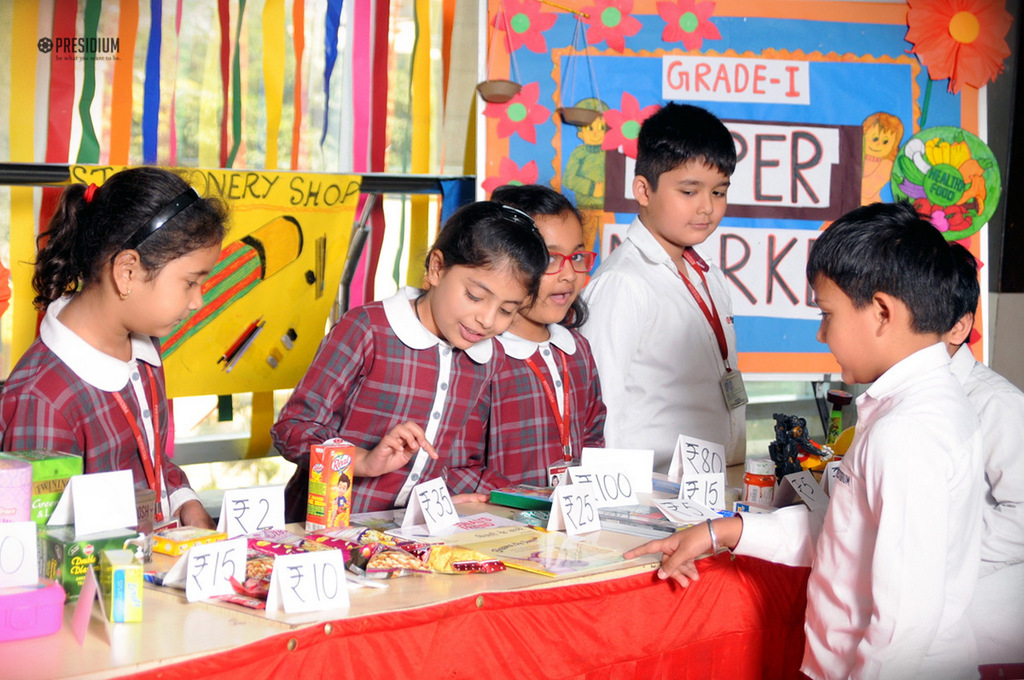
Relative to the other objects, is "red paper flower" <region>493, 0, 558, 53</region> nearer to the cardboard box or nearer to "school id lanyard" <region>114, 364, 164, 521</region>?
"school id lanyard" <region>114, 364, 164, 521</region>

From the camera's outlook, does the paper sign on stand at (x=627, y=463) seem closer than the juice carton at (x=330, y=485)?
No

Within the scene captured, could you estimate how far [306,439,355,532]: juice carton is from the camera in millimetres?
1808

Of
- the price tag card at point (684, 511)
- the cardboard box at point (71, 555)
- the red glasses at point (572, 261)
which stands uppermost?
the red glasses at point (572, 261)

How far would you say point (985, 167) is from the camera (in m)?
3.90

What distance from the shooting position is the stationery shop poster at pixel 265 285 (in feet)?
11.7

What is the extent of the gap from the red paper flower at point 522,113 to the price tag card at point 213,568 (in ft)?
7.87

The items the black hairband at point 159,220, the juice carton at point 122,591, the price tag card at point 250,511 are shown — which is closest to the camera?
the juice carton at point 122,591

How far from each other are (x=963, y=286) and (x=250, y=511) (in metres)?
1.32

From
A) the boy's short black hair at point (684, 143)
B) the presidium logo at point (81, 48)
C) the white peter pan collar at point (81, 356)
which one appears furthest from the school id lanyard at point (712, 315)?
the presidium logo at point (81, 48)

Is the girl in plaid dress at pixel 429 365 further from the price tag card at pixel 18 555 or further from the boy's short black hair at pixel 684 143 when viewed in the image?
the price tag card at pixel 18 555

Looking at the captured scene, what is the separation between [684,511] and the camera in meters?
2.04

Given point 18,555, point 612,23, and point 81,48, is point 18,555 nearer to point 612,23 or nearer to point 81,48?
point 81,48

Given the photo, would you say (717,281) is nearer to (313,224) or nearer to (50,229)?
(313,224)

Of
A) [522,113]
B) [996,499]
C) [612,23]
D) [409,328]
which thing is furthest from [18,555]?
[612,23]
